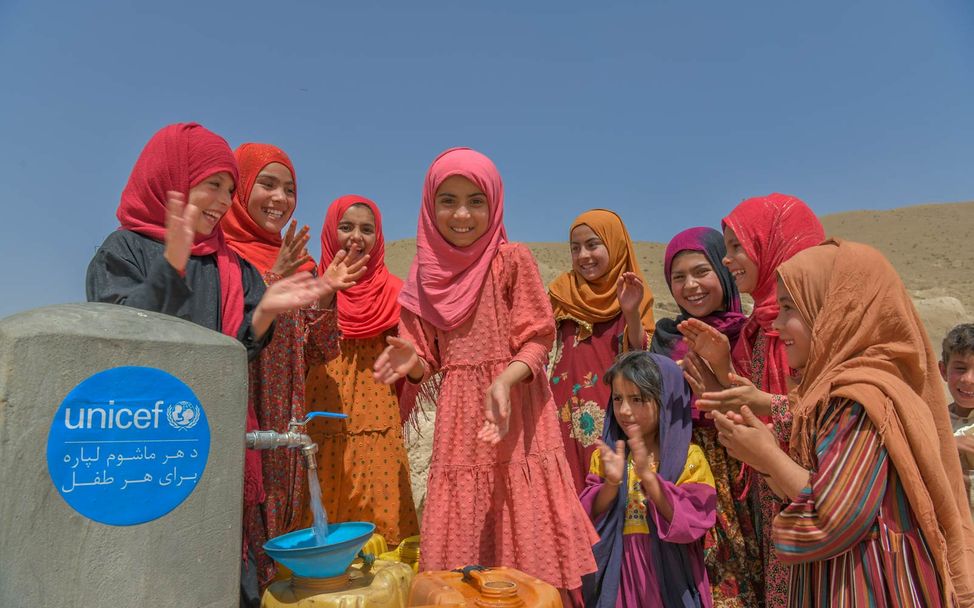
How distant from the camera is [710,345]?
293cm

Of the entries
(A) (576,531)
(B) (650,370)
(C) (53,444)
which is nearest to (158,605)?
(C) (53,444)

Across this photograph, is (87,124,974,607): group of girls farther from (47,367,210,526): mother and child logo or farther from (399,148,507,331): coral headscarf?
(47,367,210,526): mother and child logo

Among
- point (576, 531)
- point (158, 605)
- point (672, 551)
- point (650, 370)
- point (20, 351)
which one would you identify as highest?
point (20, 351)

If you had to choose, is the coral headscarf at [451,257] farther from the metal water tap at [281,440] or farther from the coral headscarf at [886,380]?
the coral headscarf at [886,380]

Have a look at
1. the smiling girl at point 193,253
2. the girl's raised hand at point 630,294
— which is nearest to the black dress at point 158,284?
the smiling girl at point 193,253

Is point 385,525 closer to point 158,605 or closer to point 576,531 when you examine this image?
point 576,531

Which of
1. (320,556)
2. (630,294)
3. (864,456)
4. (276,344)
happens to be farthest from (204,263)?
(864,456)

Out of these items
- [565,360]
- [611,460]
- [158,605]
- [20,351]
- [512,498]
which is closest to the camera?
[20,351]

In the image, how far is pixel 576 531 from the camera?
101 inches

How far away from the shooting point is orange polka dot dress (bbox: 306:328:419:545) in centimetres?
347

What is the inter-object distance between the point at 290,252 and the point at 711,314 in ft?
7.26

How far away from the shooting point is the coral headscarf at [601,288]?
4031 millimetres

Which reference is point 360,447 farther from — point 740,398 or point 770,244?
point 770,244

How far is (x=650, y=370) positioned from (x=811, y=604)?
1.24 metres
